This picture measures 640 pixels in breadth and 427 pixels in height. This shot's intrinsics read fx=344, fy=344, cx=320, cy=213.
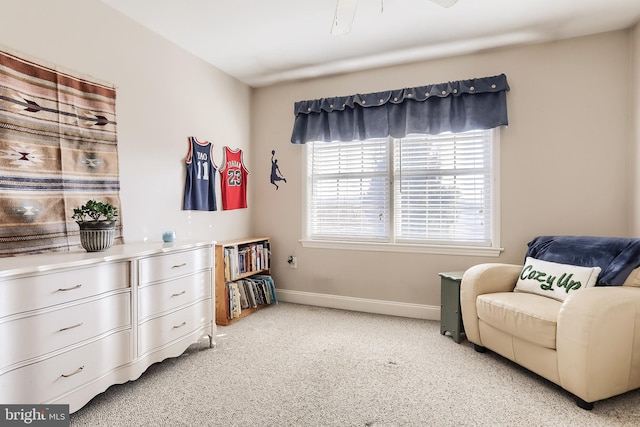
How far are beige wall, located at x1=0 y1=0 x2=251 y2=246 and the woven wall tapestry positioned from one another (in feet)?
0.34

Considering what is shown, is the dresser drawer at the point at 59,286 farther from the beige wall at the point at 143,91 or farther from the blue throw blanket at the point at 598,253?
the blue throw blanket at the point at 598,253

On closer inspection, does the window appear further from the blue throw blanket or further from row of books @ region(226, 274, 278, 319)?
row of books @ region(226, 274, 278, 319)

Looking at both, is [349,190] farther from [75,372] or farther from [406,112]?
[75,372]

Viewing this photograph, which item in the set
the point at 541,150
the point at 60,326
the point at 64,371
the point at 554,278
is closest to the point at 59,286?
the point at 60,326

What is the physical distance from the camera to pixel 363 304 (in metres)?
3.56

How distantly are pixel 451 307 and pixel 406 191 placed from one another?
3.91ft

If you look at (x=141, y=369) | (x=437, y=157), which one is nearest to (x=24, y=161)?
(x=141, y=369)

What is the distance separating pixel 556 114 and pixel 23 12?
3815 mm

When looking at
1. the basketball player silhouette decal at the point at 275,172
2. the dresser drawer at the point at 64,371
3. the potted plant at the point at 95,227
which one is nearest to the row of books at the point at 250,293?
the basketball player silhouette decal at the point at 275,172

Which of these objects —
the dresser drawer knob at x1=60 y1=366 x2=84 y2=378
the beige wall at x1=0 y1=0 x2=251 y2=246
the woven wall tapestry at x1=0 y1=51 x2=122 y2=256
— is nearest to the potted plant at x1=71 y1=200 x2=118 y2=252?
the woven wall tapestry at x1=0 y1=51 x2=122 y2=256

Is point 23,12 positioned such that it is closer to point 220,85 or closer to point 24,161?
point 24,161

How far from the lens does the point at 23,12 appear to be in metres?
1.96

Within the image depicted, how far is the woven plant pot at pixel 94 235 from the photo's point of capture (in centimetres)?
199

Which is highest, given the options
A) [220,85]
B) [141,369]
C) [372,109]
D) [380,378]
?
[220,85]
